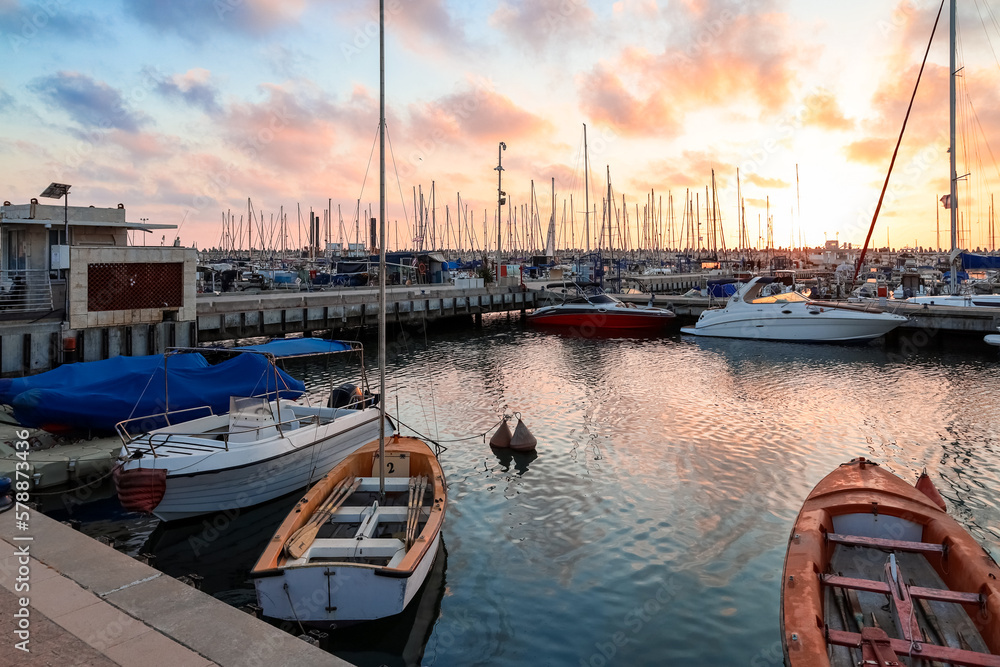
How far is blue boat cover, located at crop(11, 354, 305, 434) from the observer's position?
485 inches

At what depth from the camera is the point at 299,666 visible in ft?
17.4

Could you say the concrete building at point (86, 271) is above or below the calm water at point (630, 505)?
above

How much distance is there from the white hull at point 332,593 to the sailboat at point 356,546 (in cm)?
1

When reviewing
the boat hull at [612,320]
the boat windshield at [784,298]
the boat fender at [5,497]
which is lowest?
the boat fender at [5,497]

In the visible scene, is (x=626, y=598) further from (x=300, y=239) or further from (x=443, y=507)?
(x=300, y=239)

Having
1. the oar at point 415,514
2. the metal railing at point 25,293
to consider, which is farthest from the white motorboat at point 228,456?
the metal railing at point 25,293

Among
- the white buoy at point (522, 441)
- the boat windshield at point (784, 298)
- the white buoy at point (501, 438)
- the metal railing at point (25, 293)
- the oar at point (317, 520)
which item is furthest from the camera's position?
the boat windshield at point (784, 298)

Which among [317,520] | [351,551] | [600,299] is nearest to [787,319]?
[600,299]

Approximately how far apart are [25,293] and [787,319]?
36470 mm

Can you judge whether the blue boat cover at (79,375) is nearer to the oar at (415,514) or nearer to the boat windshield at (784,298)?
the oar at (415,514)

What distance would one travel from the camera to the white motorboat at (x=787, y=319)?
33.1 metres

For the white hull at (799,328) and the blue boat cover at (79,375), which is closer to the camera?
the blue boat cover at (79,375)

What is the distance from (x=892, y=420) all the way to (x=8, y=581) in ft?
69.2

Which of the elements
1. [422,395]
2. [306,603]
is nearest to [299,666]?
[306,603]
